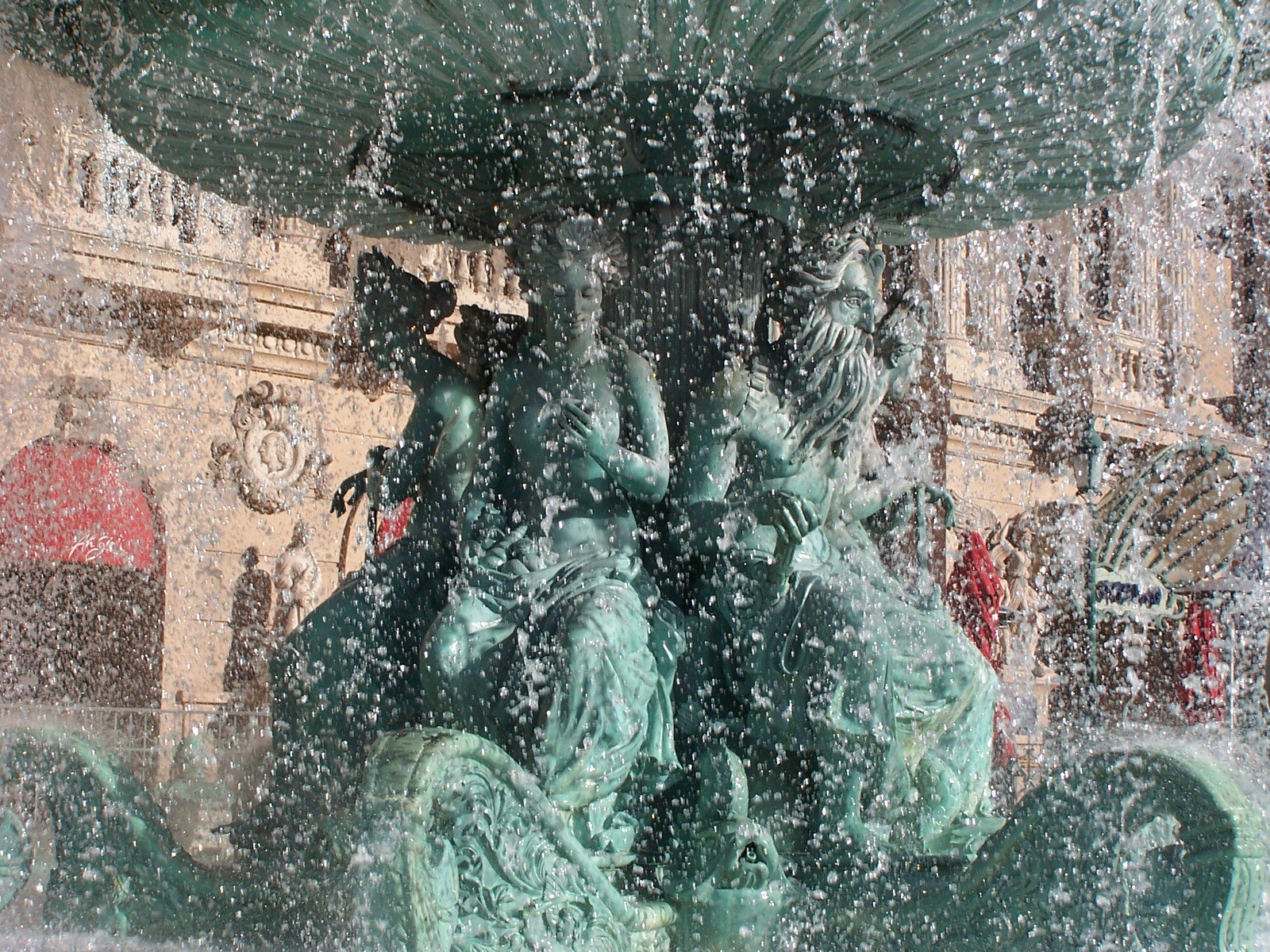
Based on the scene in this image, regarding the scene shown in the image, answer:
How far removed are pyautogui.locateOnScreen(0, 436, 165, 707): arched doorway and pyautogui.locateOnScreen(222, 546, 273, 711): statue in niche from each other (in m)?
0.63

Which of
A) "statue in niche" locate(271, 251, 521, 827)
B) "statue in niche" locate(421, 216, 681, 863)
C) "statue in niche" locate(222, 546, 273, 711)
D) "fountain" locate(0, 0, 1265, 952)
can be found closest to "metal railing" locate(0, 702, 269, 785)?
"statue in niche" locate(222, 546, 273, 711)

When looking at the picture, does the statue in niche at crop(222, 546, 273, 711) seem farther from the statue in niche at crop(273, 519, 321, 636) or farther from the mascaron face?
the mascaron face

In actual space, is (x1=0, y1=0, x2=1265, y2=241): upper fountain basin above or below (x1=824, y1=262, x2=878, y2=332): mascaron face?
above

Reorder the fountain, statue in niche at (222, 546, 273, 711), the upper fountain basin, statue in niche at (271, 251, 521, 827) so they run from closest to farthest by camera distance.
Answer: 1. the fountain
2. the upper fountain basin
3. statue in niche at (271, 251, 521, 827)
4. statue in niche at (222, 546, 273, 711)

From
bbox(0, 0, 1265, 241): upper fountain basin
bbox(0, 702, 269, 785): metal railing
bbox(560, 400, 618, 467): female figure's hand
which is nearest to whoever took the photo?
bbox(0, 0, 1265, 241): upper fountain basin

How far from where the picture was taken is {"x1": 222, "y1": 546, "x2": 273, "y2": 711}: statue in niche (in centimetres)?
1221

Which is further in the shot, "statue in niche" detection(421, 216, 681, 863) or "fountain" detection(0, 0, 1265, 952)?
"statue in niche" detection(421, 216, 681, 863)

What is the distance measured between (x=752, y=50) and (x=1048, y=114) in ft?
3.49

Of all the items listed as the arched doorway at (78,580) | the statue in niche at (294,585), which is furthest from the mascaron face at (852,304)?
the statue in niche at (294,585)

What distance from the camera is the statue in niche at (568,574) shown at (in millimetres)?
3934

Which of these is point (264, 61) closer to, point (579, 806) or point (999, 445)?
point (579, 806)

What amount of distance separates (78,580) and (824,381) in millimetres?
8476

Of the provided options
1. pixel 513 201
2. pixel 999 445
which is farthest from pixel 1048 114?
pixel 999 445

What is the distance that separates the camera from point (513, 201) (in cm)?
459
